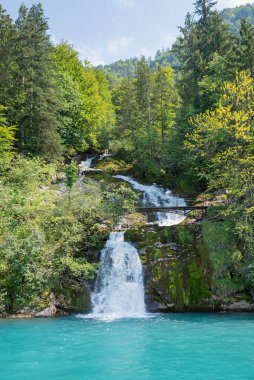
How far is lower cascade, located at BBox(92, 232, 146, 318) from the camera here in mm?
19672

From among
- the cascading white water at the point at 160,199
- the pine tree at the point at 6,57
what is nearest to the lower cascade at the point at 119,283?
the cascading white water at the point at 160,199

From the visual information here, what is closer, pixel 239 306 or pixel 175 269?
pixel 239 306

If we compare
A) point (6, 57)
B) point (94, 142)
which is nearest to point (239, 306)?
point (6, 57)

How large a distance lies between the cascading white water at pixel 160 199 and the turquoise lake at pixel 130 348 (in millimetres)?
10474

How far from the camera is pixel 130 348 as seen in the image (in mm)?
13367

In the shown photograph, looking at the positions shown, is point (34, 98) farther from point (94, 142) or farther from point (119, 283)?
point (119, 283)

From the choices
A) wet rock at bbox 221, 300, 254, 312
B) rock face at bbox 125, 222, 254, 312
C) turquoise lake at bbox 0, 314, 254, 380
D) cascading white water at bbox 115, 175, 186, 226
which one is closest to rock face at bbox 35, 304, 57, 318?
turquoise lake at bbox 0, 314, 254, 380

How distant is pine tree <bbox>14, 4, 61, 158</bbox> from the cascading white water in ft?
24.4

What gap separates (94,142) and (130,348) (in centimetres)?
3098

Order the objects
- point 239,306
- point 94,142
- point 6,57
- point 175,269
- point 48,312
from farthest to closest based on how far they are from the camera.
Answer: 1. point 94,142
2. point 6,57
3. point 175,269
4. point 48,312
5. point 239,306

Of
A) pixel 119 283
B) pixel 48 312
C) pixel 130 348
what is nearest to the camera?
pixel 130 348

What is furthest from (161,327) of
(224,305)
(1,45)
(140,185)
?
(1,45)

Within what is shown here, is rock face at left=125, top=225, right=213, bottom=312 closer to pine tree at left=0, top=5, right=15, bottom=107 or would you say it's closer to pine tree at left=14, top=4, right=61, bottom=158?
pine tree at left=14, top=4, right=61, bottom=158

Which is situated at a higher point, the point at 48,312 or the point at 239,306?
the point at 239,306
